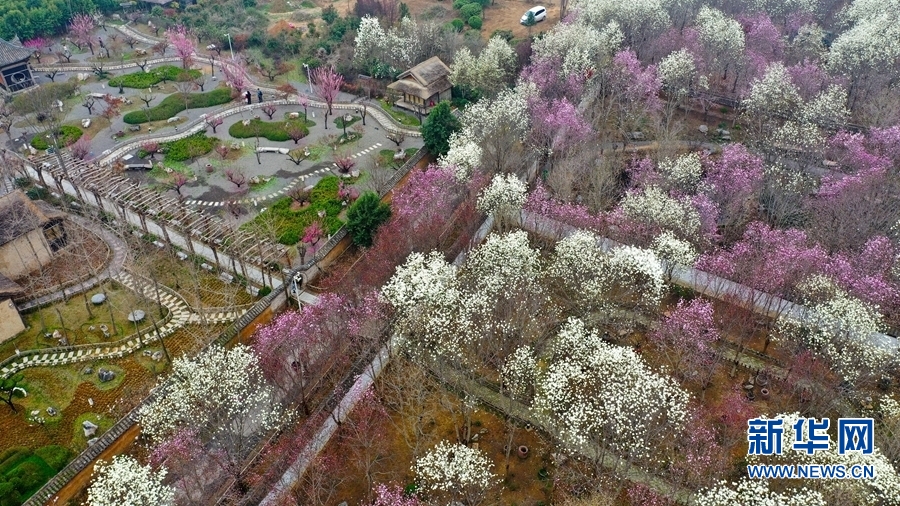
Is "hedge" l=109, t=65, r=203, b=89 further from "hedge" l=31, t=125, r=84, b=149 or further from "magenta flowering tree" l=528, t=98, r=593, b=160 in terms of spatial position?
"magenta flowering tree" l=528, t=98, r=593, b=160

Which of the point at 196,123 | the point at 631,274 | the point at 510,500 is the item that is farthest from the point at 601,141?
the point at 196,123

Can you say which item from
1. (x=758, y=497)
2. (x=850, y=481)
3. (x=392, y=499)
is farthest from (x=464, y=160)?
(x=850, y=481)

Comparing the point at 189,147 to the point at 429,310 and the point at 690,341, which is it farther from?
the point at 690,341

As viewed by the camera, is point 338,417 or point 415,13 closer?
point 338,417

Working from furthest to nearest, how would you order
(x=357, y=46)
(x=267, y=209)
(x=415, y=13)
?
1. (x=415, y=13)
2. (x=357, y=46)
3. (x=267, y=209)

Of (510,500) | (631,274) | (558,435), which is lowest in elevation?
(510,500)

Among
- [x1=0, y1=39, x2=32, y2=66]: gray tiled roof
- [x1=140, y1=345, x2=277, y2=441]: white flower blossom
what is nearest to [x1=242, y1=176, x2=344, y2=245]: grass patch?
[x1=140, y1=345, x2=277, y2=441]: white flower blossom

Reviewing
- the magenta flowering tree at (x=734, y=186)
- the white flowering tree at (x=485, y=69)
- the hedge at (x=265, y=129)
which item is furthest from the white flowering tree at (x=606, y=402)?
the hedge at (x=265, y=129)

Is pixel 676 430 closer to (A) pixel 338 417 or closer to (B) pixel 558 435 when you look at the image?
(B) pixel 558 435
